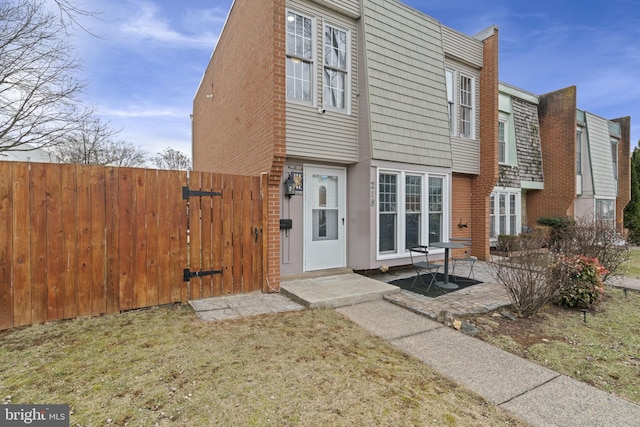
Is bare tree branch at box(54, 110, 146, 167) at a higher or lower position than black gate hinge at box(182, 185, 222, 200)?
higher

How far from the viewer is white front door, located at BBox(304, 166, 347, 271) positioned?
6402 millimetres

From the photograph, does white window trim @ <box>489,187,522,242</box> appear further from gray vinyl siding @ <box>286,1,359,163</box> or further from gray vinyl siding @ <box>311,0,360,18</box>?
gray vinyl siding @ <box>311,0,360,18</box>

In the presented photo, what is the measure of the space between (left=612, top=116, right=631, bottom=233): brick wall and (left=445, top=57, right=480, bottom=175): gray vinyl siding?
13.1 meters

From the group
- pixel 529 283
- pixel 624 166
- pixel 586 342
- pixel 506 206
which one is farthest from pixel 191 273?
pixel 624 166

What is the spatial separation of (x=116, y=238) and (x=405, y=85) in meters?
6.66

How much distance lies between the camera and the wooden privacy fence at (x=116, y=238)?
3703 millimetres

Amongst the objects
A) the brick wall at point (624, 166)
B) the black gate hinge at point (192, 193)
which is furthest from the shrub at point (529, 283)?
→ the brick wall at point (624, 166)

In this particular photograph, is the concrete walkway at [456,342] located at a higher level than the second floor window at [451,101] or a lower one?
lower

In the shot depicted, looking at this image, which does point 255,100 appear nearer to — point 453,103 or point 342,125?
point 342,125

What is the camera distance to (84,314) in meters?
4.04

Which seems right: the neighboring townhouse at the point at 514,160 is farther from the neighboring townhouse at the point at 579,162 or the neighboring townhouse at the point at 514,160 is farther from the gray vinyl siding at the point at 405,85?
the gray vinyl siding at the point at 405,85

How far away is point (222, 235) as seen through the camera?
5.02m

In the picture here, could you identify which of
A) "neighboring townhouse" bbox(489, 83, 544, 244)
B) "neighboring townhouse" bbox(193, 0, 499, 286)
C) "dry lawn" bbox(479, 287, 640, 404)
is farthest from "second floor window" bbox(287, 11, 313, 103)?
"neighboring townhouse" bbox(489, 83, 544, 244)

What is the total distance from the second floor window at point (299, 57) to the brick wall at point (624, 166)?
62.4 feet
